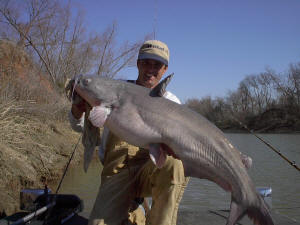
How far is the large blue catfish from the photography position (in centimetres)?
232

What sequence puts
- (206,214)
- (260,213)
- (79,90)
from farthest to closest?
1. (206,214)
2. (79,90)
3. (260,213)

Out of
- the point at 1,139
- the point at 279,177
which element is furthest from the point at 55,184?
the point at 279,177

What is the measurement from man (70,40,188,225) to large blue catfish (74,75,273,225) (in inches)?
12.1

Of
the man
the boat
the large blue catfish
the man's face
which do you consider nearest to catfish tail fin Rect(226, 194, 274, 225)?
the large blue catfish

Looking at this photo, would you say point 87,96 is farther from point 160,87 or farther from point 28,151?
point 28,151

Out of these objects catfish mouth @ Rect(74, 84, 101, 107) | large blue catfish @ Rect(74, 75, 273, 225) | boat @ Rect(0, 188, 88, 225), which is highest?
catfish mouth @ Rect(74, 84, 101, 107)

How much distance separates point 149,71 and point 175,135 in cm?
114

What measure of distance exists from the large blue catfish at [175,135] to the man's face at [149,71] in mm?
625

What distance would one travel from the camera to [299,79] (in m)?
50.2

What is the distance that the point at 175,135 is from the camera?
2.51m

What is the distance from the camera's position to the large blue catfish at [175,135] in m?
2.32

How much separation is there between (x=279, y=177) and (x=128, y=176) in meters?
8.30

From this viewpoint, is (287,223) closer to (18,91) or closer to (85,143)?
(85,143)

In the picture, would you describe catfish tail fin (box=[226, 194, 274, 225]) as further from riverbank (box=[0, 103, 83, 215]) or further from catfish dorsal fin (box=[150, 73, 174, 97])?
riverbank (box=[0, 103, 83, 215])
